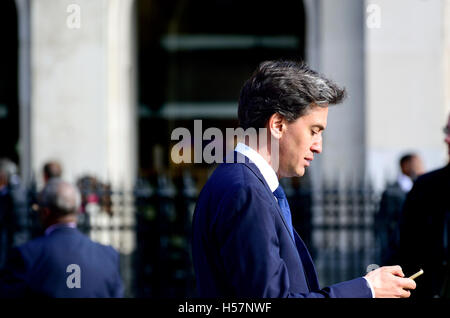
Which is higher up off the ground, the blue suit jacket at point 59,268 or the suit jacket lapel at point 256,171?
the suit jacket lapel at point 256,171

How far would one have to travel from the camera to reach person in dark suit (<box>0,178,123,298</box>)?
3.54 m

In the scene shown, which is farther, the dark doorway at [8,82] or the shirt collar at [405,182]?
the dark doorway at [8,82]

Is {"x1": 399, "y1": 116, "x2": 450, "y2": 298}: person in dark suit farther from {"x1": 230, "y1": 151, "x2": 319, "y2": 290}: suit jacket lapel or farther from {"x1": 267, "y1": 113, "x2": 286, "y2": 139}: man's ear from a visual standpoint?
{"x1": 267, "y1": 113, "x2": 286, "y2": 139}: man's ear

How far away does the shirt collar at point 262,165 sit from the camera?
7.42 ft

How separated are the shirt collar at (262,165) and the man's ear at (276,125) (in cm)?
9

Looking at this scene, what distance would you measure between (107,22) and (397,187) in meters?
5.10

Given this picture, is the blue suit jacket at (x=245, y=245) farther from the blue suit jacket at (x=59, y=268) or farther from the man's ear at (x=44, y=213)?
the man's ear at (x=44, y=213)

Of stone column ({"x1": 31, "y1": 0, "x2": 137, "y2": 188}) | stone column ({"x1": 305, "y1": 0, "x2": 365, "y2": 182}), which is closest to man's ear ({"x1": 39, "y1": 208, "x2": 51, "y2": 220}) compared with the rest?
stone column ({"x1": 31, "y1": 0, "x2": 137, "y2": 188})

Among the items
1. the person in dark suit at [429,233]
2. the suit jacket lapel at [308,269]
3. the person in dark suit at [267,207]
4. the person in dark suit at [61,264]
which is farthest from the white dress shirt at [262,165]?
the person in dark suit at [429,233]

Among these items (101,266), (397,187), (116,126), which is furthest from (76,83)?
(101,266)

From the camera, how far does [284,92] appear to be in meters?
2.23

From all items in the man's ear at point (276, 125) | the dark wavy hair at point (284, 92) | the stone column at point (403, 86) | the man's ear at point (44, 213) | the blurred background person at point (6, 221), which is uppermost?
the stone column at point (403, 86)

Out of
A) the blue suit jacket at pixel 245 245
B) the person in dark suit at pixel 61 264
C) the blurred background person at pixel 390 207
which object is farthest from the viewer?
the blurred background person at pixel 390 207
